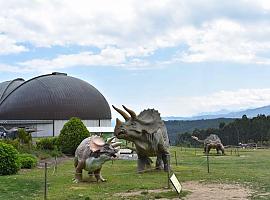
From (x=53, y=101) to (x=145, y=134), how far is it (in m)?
46.9

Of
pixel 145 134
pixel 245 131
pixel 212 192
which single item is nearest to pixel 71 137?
pixel 145 134

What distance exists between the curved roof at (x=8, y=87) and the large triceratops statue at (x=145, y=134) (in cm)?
5423

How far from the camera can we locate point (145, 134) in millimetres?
17922

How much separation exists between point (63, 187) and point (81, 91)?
52820 mm

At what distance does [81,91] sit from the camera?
6644 centimetres

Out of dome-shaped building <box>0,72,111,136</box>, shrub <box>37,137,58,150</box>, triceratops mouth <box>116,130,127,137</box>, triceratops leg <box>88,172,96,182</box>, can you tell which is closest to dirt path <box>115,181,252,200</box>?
triceratops leg <box>88,172,96,182</box>

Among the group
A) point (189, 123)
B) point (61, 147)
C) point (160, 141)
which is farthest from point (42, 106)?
point (189, 123)

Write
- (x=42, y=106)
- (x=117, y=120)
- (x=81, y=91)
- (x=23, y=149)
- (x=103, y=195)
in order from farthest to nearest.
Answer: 1. (x=81, y=91)
2. (x=42, y=106)
3. (x=23, y=149)
4. (x=117, y=120)
5. (x=103, y=195)

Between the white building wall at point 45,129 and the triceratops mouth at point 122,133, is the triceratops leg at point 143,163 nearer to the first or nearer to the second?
the triceratops mouth at point 122,133

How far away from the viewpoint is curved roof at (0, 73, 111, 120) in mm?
62322

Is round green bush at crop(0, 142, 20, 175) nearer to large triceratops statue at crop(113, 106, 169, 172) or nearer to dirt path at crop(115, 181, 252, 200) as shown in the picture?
large triceratops statue at crop(113, 106, 169, 172)

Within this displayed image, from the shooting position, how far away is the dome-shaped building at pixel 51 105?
62.1 m

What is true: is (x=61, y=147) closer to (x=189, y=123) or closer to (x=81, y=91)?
(x=81, y=91)

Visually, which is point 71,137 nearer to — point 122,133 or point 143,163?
point 143,163
